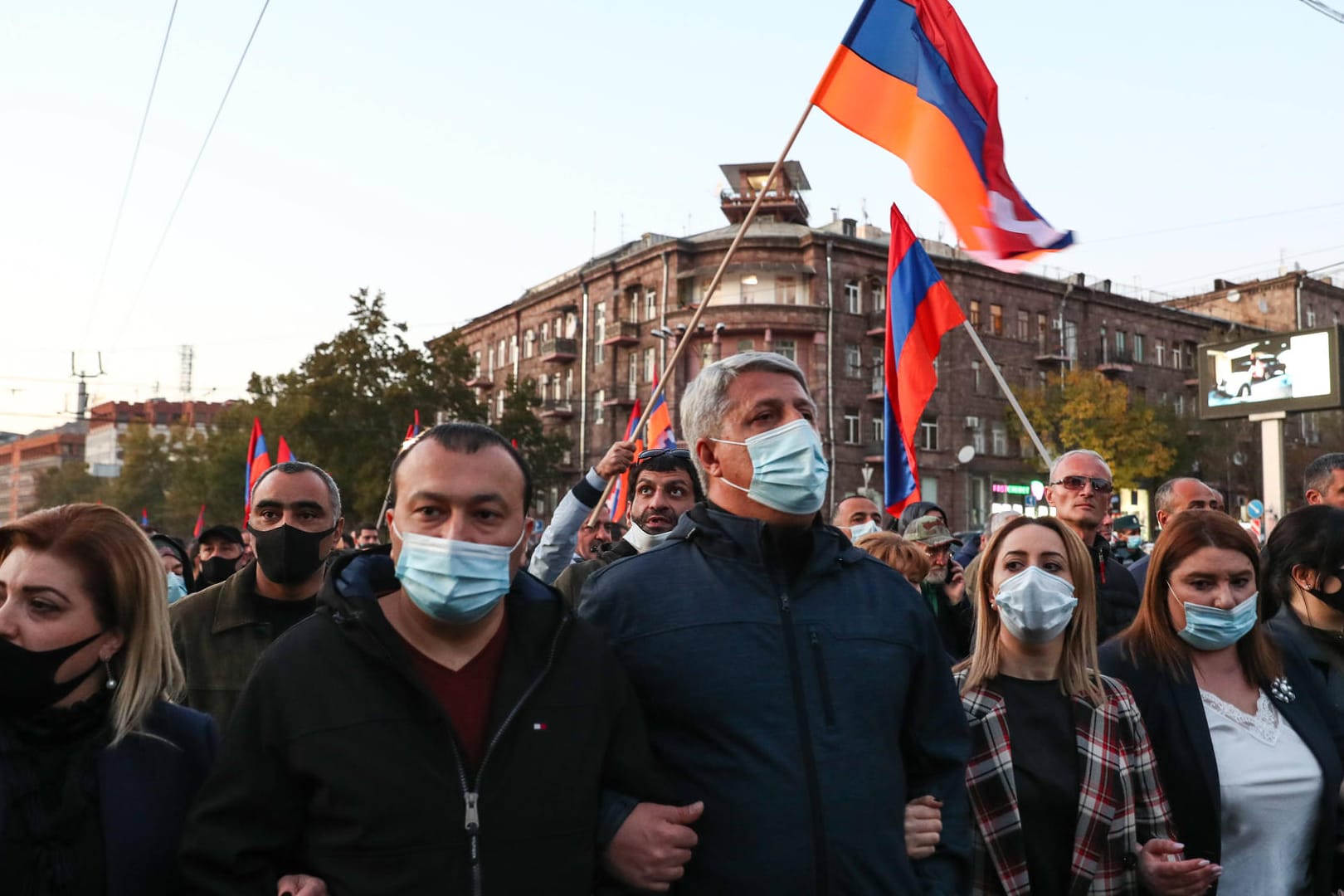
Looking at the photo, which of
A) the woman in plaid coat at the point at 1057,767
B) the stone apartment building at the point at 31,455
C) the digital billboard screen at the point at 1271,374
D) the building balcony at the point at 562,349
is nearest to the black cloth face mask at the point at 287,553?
the woman in plaid coat at the point at 1057,767

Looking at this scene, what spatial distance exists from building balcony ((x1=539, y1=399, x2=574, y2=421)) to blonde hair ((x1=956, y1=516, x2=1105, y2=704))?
4568cm

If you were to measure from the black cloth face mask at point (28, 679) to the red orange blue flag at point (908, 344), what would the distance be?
21.9 ft

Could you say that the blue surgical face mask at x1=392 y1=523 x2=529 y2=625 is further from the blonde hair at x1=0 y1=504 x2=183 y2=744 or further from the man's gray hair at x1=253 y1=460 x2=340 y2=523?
the man's gray hair at x1=253 y1=460 x2=340 y2=523

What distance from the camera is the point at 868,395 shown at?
43844 mm

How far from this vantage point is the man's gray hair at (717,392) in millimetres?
3275

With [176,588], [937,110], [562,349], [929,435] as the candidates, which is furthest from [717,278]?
[562,349]

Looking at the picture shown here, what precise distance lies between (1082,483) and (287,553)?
3.98 meters

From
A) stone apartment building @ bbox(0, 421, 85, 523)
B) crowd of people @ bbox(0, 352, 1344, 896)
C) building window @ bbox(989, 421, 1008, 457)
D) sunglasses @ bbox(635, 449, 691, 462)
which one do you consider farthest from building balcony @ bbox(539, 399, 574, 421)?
stone apartment building @ bbox(0, 421, 85, 523)

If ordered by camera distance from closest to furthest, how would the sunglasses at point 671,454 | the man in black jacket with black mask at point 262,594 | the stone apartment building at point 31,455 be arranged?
the man in black jacket with black mask at point 262,594
the sunglasses at point 671,454
the stone apartment building at point 31,455

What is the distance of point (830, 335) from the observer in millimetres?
42875

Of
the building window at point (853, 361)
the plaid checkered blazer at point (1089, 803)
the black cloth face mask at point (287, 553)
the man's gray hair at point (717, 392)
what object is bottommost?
the plaid checkered blazer at point (1089, 803)

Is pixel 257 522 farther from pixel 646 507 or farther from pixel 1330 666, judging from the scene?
pixel 1330 666

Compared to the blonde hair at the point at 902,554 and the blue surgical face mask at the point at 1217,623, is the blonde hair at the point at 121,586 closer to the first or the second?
the blue surgical face mask at the point at 1217,623

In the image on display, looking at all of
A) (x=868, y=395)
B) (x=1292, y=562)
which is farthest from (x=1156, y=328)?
(x=1292, y=562)
